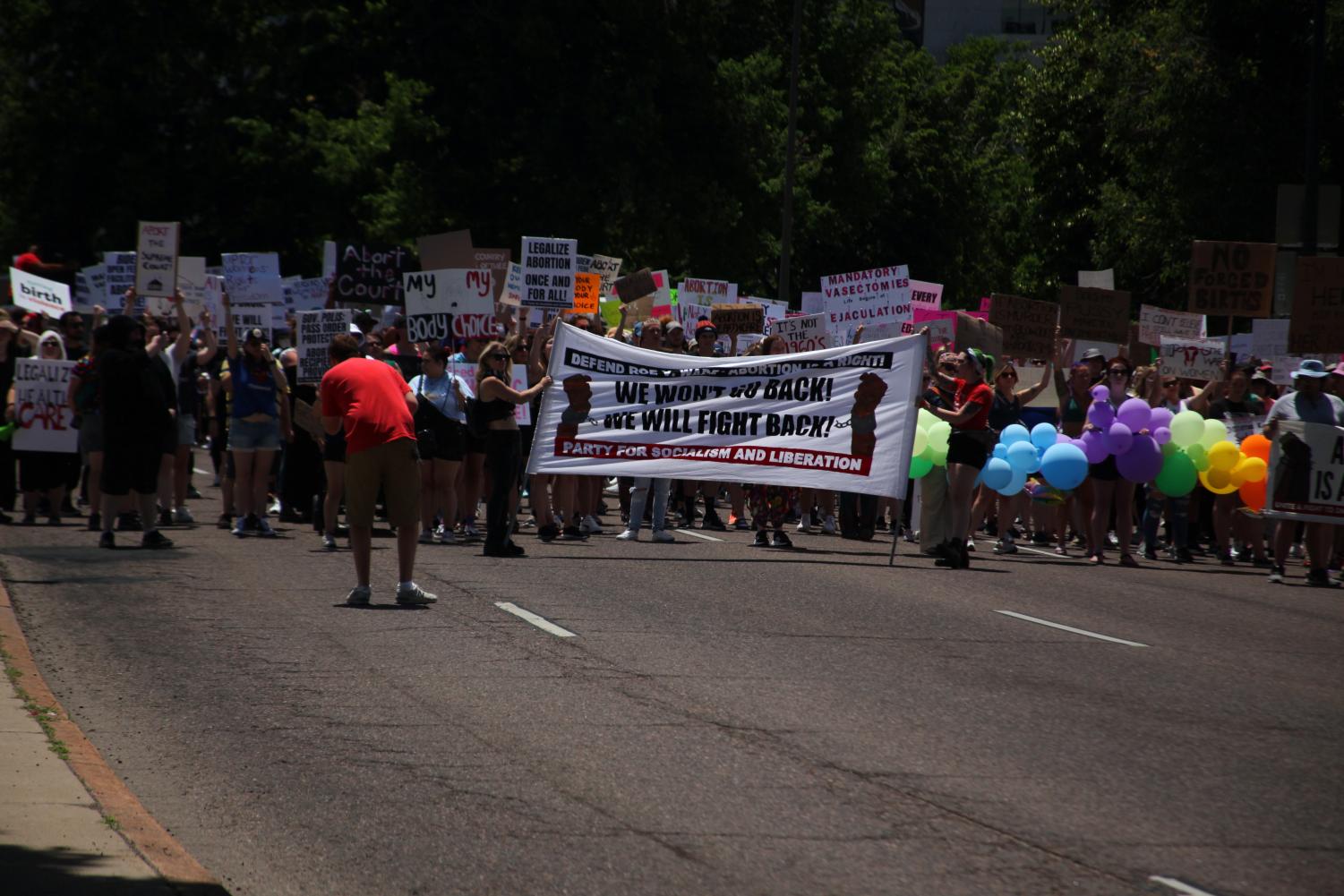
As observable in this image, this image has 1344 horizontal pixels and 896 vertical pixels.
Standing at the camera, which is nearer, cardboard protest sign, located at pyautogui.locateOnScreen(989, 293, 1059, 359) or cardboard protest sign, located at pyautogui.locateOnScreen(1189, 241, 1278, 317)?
cardboard protest sign, located at pyautogui.locateOnScreen(989, 293, 1059, 359)

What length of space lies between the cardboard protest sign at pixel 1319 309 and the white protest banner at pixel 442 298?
9302mm

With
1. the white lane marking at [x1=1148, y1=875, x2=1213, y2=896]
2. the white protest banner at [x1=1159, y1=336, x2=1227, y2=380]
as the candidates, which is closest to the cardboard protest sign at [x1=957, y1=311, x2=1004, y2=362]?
the white protest banner at [x1=1159, y1=336, x2=1227, y2=380]

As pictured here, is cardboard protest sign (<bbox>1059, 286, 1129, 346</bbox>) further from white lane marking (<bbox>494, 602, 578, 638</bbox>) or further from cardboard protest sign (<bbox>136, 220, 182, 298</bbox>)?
cardboard protest sign (<bbox>136, 220, 182, 298</bbox>)

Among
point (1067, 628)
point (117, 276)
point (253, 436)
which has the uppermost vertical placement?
point (117, 276)

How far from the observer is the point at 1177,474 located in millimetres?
A: 17828

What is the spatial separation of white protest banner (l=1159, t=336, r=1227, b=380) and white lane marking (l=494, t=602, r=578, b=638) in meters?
12.3

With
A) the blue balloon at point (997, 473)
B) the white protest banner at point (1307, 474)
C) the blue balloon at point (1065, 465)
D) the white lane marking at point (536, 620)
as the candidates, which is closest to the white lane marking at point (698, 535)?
the blue balloon at point (997, 473)

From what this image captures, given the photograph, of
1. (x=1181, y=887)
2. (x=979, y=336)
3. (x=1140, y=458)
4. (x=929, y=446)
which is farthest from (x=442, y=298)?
(x=1181, y=887)

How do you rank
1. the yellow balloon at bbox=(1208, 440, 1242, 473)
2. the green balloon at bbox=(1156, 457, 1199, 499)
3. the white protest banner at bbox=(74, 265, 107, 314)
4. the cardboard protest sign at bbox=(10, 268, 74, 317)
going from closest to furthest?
the green balloon at bbox=(1156, 457, 1199, 499) → the yellow balloon at bbox=(1208, 440, 1242, 473) → the cardboard protest sign at bbox=(10, 268, 74, 317) → the white protest banner at bbox=(74, 265, 107, 314)

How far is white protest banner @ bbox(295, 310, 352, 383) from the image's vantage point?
18141 millimetres

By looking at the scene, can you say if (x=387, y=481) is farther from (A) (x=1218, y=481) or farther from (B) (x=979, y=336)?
(B) (x=979, y=336)

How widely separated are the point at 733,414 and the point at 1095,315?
5849 mm

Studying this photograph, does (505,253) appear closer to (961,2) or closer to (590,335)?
(590,335)

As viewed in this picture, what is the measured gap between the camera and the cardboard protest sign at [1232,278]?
2083cm
